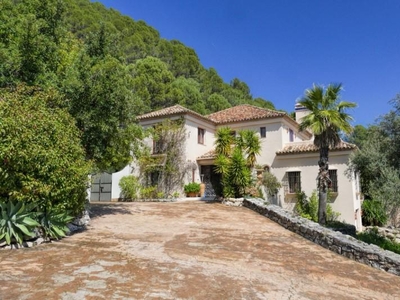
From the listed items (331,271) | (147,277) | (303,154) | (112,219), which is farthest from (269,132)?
(147,277)

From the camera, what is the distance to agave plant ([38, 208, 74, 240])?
9.50m

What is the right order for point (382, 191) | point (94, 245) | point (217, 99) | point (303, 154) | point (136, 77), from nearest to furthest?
1. point (94, 245)
2. point (382, 191)
3. point (303, 154)
4. point (136, 77)
5. point (217, 99)

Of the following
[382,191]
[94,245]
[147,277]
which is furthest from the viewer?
[382,191]

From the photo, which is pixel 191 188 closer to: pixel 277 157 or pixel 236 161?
pixel 236 161

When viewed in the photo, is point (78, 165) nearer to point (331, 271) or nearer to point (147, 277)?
point (147, 277)

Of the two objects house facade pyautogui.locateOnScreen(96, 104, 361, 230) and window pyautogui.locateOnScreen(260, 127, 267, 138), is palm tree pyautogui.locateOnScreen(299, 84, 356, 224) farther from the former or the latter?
window pyautogui.locateOnScreen(260, 127, 267, 138)

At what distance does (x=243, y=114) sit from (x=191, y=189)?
9.03 m

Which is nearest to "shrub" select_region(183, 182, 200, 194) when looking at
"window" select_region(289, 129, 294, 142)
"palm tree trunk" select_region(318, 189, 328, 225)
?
"window" select_region(289, 129, 294, 142)

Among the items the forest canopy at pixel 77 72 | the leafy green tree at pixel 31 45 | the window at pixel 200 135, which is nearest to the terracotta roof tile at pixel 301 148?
the window at pixel 200 135

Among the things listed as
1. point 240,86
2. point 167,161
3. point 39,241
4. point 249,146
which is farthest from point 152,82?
point 240,86

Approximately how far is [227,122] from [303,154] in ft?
24.8

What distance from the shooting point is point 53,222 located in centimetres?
973

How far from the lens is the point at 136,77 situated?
38.6 meters

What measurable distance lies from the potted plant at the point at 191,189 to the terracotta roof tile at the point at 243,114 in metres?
6.93
